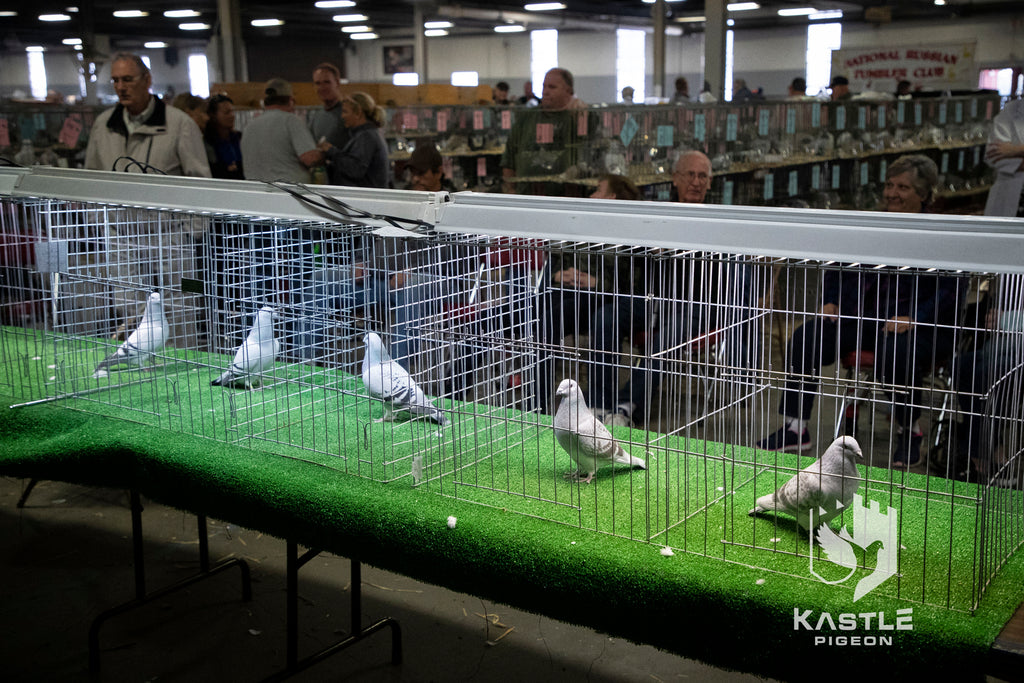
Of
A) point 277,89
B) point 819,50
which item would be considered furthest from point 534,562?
point 819,50

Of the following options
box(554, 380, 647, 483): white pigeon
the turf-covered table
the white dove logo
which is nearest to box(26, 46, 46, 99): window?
the turf-covered table

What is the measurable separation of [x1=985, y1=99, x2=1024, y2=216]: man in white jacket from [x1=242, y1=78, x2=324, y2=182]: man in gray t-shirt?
11.3 feet

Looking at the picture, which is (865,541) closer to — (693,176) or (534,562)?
(534,562)

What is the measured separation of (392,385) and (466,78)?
69.7 ft

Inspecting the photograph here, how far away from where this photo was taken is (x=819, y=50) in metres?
20.1

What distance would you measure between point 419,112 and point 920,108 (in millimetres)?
4660

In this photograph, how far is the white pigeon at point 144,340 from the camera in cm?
290

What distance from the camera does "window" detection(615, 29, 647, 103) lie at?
22.0 metres

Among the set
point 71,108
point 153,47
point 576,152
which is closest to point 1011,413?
point 576,152

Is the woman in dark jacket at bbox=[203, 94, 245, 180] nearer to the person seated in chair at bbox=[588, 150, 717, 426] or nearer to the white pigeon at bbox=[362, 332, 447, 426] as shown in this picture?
the person seated in chair at bbox=[588, 150, 717, 426]

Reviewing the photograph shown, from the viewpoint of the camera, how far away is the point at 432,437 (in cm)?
236

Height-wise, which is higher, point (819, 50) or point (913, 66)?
point (819, 50)

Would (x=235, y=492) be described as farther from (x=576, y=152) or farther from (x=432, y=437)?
(x=576, y=152)

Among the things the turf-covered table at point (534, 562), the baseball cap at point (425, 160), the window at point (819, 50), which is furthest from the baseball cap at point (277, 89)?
the window at point (819, 50)
